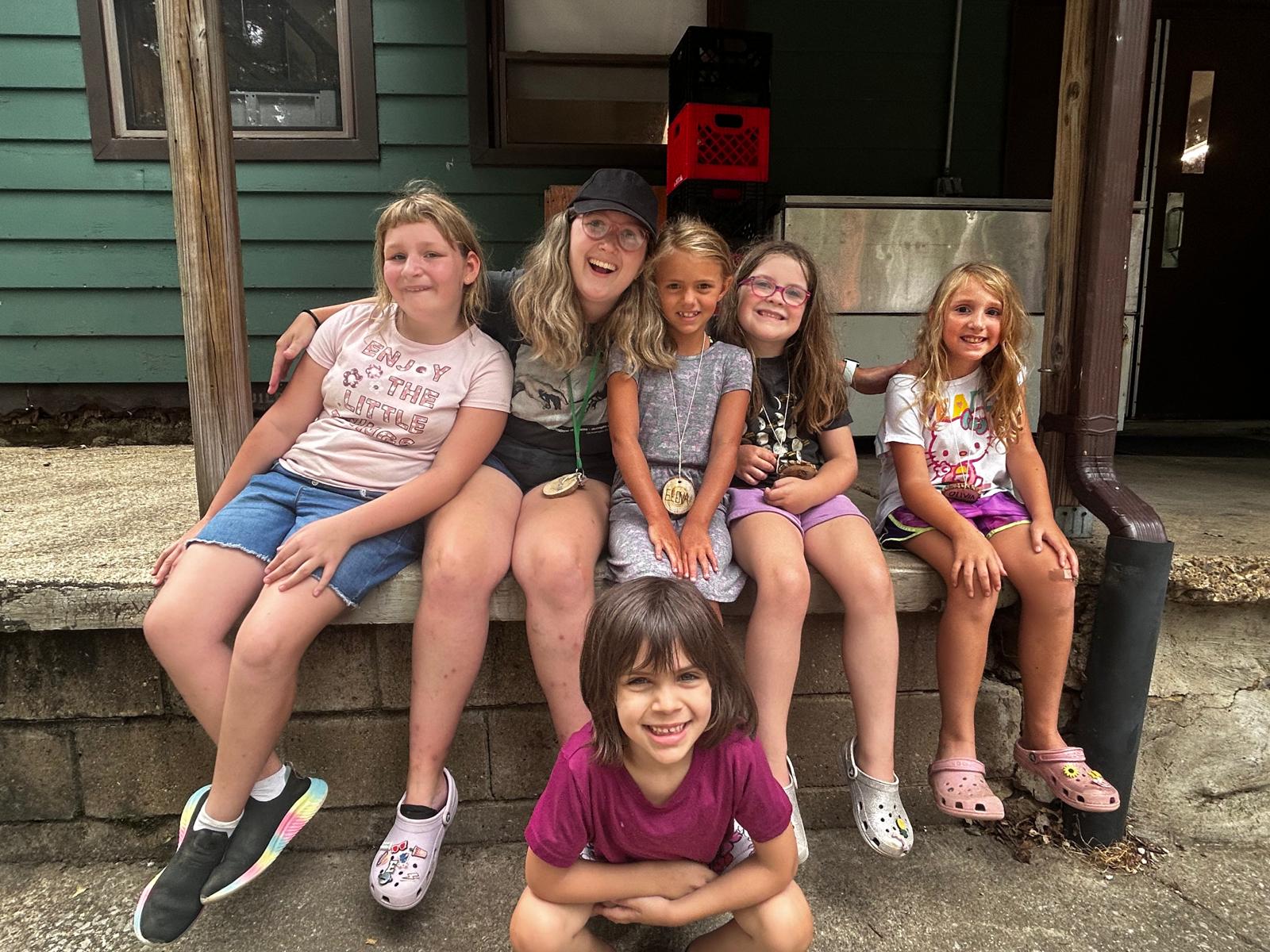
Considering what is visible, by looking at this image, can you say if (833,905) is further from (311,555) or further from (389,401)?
(389,401)

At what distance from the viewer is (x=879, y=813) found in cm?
175

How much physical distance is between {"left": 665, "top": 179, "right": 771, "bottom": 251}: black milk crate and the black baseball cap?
185 cm

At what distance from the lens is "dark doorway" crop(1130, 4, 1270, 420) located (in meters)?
4.42

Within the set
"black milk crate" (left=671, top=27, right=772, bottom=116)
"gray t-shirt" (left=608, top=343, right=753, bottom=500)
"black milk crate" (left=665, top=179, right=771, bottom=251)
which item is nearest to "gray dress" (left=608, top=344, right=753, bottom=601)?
"gray t-shirt" (left=608, top=343, right=753, bottom=500)

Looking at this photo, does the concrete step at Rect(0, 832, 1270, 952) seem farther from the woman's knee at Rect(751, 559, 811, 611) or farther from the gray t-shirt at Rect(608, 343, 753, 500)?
the gray t-shirt at Rect(608, 343, 753, 500)

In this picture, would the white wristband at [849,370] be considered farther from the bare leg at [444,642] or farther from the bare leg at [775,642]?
the bare leg at [444,642]

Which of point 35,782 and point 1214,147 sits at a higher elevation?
point 1214,147

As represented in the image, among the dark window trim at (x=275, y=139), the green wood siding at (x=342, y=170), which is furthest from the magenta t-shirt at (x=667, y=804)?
the dark window trim at (x=275, y=139)

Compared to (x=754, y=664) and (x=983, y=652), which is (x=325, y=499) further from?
(x=983, y=652)

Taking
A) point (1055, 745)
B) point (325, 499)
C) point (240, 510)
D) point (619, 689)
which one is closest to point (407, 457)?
point (325, 499)

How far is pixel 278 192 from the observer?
4.01m

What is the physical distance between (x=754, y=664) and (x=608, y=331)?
32.6 inches

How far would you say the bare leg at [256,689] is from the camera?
162 centimetres

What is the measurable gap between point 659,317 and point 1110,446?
115 centimetres
